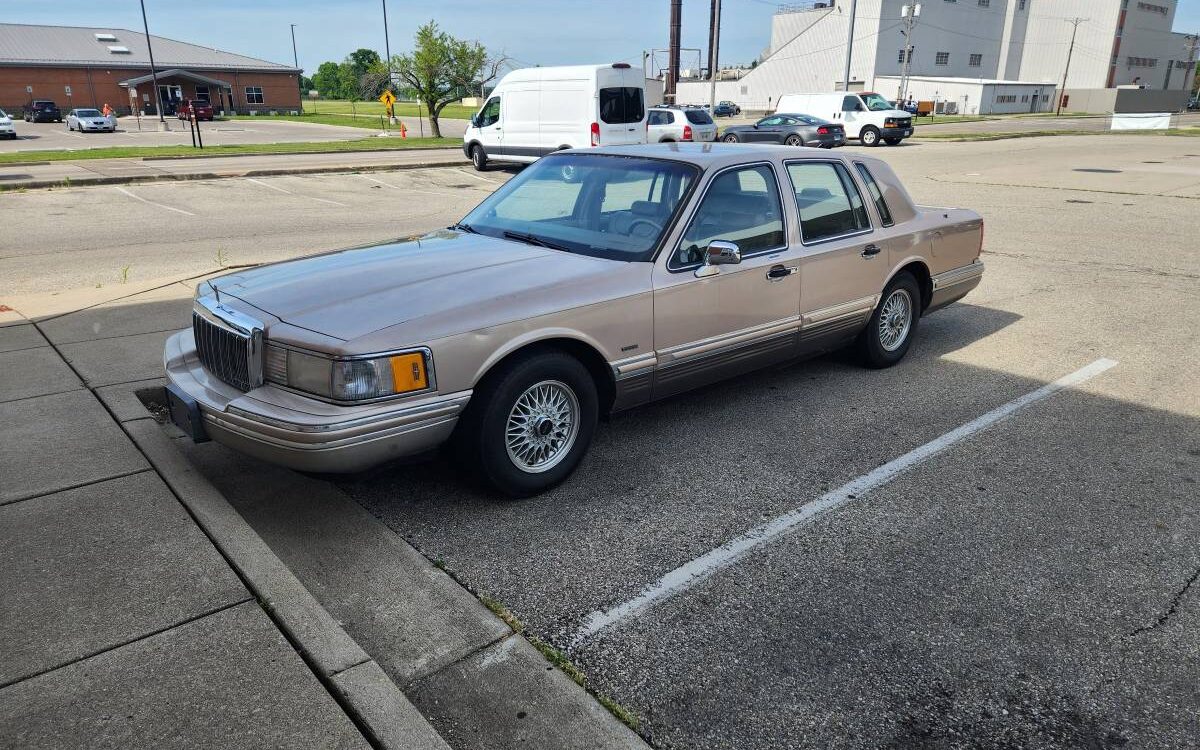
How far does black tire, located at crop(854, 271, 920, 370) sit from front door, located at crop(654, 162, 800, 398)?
993 mm

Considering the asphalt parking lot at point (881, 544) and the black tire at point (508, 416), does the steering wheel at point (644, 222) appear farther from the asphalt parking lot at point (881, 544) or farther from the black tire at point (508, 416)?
the asphalt parking lot at point (881, 544)

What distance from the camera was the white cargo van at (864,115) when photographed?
32875 mm

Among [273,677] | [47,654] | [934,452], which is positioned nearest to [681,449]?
[934,452]

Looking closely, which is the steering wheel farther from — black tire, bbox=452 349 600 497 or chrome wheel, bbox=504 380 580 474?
chrome wheel, bbox=504 380 580 474

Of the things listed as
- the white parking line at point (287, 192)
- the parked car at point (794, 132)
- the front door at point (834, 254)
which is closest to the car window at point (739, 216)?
the front door at point (834, 254)

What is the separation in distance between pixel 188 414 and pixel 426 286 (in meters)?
1.20

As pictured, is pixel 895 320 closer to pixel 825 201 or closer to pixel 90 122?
pixel 825 201

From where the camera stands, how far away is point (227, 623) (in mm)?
3045

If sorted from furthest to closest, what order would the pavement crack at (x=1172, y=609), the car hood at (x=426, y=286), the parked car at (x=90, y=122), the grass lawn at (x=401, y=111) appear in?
the grass lawn at (x=401, y=111), the parked car at (x=90, y=122), the car hood at (x=426, y=286), the pavement crack at (x=1172, y=609)

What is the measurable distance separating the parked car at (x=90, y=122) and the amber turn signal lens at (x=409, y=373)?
4963cm

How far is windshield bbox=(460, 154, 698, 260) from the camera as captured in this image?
461 cm

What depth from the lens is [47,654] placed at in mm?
2871

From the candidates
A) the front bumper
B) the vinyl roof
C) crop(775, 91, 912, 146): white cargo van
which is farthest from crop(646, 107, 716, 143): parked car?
the vinyl roof

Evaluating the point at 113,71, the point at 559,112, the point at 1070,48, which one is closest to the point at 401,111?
the point at 113,71
